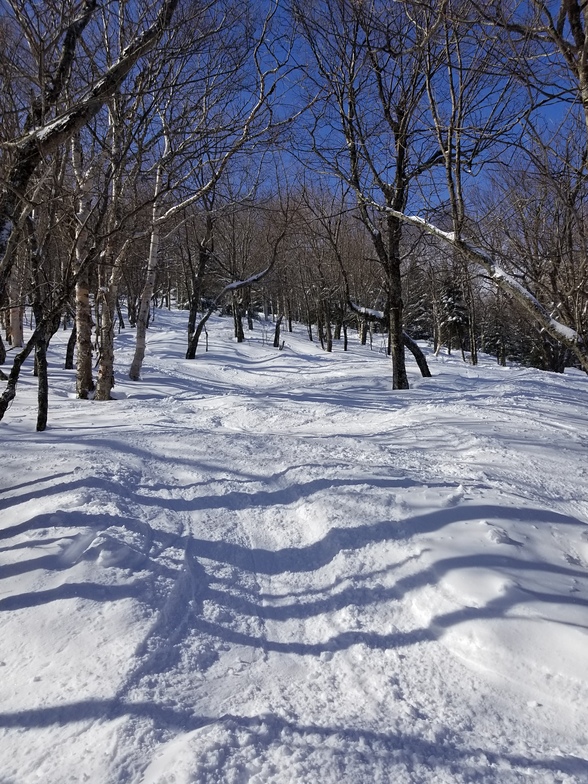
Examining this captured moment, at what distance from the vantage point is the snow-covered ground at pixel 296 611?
5.37ft


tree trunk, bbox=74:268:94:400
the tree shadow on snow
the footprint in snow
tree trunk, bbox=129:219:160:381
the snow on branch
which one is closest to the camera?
the tree shadow on snow

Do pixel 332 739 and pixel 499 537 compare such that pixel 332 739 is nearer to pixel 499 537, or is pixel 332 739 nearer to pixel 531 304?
pixel 499 537

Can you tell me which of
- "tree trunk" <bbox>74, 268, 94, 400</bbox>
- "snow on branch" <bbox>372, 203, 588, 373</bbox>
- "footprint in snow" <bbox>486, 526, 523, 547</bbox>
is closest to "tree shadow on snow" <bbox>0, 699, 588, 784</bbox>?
"footprint in snow" <bbox>486, 526, 523, 547</bbox>

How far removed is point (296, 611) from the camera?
2.48 m

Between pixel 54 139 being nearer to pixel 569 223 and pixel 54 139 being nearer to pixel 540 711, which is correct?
pixel 540 711

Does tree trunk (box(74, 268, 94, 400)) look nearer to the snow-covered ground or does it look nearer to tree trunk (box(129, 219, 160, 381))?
tree trunk (box(129, 219, 160, 381))

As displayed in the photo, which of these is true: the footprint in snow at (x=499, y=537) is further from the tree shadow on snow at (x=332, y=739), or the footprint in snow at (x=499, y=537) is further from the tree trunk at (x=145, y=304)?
the tree trunk at (x=145, y=304)

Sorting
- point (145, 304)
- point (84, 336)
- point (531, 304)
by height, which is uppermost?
point (145, 304)

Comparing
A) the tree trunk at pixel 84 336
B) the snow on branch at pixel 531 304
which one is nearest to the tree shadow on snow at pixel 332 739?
the snow on branch at pixel 531 304

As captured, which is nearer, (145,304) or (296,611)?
(296,611)

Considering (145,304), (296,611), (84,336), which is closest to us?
(296,611)

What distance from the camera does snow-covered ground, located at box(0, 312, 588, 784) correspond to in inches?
64.5

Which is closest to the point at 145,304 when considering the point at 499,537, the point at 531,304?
the point at 531,304

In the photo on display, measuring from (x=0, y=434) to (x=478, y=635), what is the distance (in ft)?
18.2
